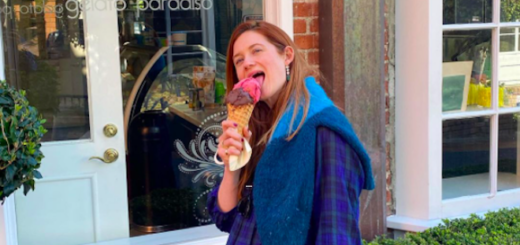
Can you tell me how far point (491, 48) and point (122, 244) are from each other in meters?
2.92

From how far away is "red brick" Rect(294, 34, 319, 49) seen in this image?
4086mm

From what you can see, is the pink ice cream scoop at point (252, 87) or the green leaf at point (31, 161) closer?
the pink ice cream scoop at point (252, 87)

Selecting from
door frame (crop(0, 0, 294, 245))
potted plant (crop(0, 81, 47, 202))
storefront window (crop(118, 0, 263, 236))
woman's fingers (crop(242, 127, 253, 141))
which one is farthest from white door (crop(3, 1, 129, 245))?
woman's fingers (crop(242, 127, 253, 141))

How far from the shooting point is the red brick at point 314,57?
4.12 metres

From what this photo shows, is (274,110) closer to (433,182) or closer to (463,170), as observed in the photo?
(433,182)

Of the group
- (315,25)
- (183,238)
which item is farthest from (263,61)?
(183,238)

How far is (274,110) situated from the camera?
2.04 meters

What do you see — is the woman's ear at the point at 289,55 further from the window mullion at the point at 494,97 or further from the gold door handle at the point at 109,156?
the window mullion at the point at 494,97

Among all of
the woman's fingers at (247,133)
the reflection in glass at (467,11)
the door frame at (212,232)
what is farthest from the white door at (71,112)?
the reflection in glass at (467,11)

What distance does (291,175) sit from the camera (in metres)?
1.83

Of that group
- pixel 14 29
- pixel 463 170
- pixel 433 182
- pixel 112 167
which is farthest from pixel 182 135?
pixel 463 170

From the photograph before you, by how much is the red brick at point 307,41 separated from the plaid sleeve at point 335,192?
7.51 ft

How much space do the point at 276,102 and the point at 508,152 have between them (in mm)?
3344

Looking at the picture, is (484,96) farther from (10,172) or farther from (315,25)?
(10,172)
